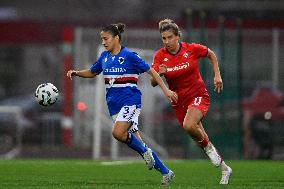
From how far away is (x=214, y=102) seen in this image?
991 inches

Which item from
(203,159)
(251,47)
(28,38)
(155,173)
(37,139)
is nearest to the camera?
(155,173)

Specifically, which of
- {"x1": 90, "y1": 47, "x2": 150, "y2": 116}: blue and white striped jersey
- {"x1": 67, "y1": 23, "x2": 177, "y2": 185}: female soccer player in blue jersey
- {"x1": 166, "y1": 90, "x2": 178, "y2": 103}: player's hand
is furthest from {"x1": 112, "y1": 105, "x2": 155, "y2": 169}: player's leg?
{"x1": 166, "y1": 90, "x2": 178, "y2": 103}: player's hand

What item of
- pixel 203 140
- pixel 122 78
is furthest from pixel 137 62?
pixel 203 140

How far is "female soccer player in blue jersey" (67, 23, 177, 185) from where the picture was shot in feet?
49.9

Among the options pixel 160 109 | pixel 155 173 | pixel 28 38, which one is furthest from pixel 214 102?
pixel 28 38

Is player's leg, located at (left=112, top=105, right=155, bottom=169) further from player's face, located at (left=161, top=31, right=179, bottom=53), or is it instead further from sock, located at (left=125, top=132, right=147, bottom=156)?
A: player's face, located at (left=161, top=31, right=179, bottom=53)

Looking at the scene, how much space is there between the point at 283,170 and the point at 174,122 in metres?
8.60

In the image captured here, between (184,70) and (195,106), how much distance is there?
1.83 feet

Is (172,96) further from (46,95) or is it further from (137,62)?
(46,95)

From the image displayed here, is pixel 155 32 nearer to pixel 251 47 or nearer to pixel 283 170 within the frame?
pixel 251 47

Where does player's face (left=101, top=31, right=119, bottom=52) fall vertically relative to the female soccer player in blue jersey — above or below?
above

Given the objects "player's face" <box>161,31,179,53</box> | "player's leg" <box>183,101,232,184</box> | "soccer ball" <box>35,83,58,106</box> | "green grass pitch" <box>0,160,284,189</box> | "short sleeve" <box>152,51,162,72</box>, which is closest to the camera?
"green grass pitch" <box>0,160,284,189</box>

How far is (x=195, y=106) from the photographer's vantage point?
52.1 feet

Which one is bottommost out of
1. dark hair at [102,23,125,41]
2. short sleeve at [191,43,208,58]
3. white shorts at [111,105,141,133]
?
white shorts at [111,105,141,133]
